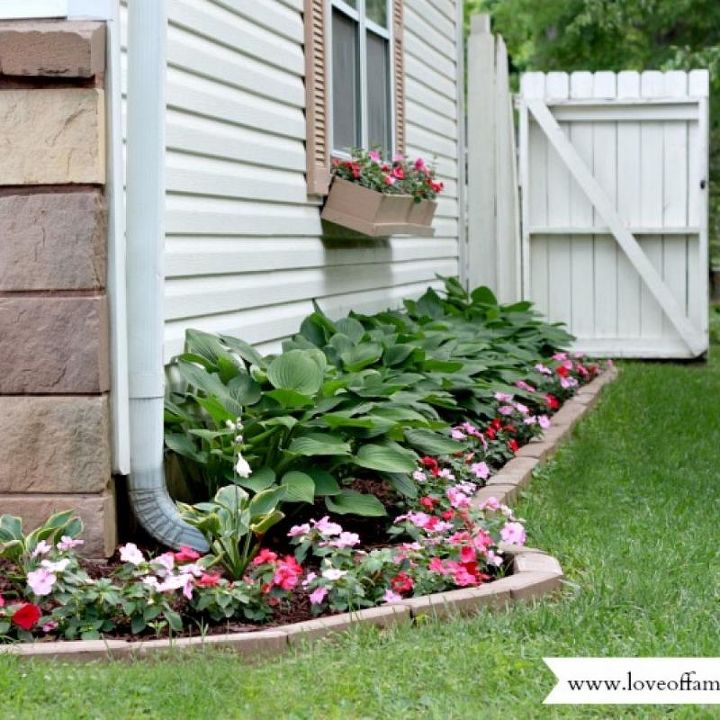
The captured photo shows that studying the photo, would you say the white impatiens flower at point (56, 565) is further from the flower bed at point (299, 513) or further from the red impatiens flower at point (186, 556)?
the red impatiens flower at point (186, 556)

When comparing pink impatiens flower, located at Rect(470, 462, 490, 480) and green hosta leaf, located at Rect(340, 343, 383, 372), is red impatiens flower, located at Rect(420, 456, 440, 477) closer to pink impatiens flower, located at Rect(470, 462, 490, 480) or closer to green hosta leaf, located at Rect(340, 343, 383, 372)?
pink impatiens flower, located at Rect(470, 462, 490, 480)

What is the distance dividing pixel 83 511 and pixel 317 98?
3090 mm

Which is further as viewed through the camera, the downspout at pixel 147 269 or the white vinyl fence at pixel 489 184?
the white vinyl fence at pixel 489 184

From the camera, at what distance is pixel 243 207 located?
19.2ft

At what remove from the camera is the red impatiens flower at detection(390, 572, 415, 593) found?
161 inches

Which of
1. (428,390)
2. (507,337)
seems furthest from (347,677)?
(507,337)

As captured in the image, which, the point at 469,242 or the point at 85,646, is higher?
the point at 469,242

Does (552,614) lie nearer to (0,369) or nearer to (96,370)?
(96,370)

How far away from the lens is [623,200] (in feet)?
35.1

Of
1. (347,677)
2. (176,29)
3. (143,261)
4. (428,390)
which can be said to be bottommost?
(347,677)

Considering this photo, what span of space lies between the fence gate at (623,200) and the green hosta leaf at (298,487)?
655cm

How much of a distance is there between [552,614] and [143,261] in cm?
162

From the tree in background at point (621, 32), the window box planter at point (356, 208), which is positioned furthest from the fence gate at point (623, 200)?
the tree in background at point (621, 32)

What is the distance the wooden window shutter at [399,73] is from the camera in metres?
8.38
